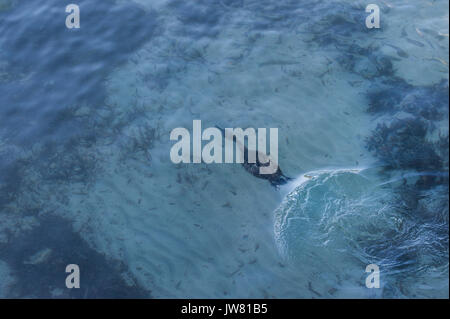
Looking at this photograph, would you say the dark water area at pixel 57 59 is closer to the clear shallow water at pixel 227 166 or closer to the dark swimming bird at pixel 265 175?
the clear shallow water at pixel 227 166

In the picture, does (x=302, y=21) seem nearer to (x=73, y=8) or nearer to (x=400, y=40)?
(x=400, y=40)

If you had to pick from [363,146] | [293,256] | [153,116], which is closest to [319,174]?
[363,146]

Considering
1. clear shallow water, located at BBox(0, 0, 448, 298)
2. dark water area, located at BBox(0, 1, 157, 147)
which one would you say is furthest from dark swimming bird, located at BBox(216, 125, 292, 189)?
dark water area, located at BBox(0, 1, 157, 147)

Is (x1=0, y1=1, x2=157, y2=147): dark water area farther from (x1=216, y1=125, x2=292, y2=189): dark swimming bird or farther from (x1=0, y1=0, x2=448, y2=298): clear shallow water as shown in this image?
(x1=216, y1=125, x2=292, y2=189): dark swimming bird

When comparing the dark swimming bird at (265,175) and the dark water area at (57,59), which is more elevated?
the dark water area at (57,59)

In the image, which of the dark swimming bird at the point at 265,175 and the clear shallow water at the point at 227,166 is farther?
the dark swimming bird at the point at 265,175

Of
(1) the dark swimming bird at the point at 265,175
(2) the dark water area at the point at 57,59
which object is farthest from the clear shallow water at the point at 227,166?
(1) the dark swimming bird at the point at 265,175
